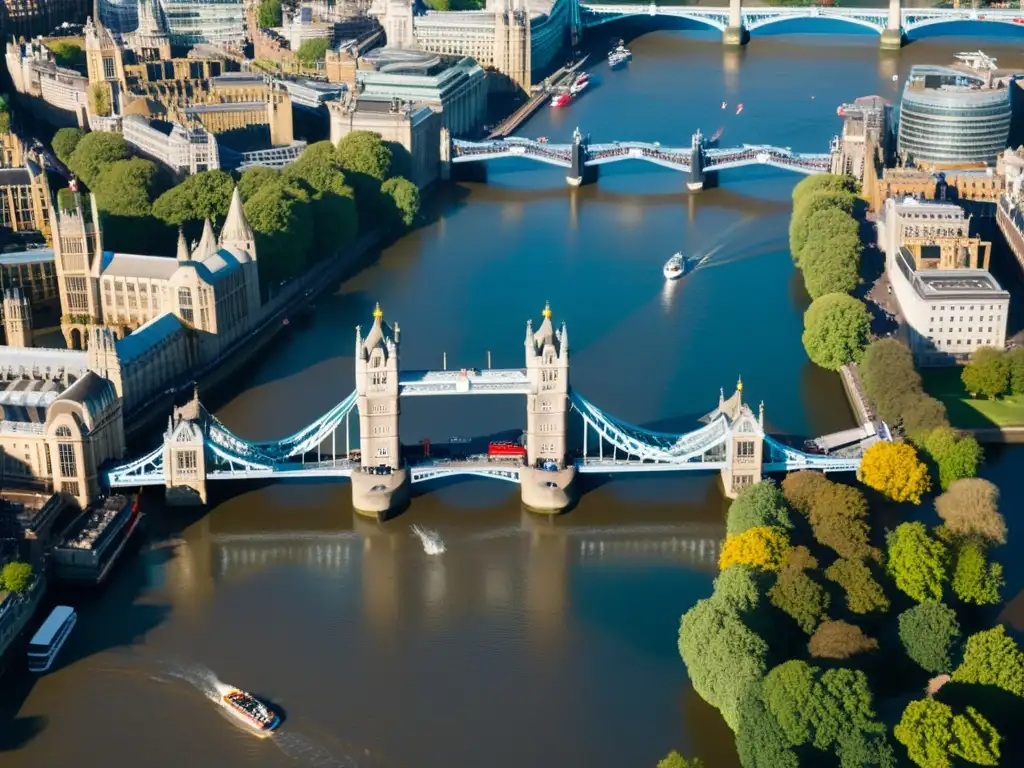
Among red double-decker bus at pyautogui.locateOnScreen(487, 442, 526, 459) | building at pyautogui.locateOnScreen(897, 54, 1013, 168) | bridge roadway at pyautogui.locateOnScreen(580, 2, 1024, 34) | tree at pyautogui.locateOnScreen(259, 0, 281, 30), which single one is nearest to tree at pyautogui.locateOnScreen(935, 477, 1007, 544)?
red double-decker bus at pyautogui.locateOnScreen(487, 442, 526, 459)

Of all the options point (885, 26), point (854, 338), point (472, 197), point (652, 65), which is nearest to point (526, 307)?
point (854, 338)

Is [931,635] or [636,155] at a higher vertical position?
[636,155]

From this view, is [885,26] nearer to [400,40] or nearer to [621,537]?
[400,40]

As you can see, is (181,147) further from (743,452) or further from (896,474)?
(896,474)

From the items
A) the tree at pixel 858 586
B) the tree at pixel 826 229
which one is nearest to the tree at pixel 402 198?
the tree at pixel 826 229

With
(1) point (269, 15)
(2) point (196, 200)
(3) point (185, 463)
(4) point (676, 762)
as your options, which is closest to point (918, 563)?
(4) point (676, 762)

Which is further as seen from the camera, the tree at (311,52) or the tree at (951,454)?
the tree at (311,52)

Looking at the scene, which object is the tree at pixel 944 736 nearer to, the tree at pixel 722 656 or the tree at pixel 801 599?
the tree at pixel 722 656
